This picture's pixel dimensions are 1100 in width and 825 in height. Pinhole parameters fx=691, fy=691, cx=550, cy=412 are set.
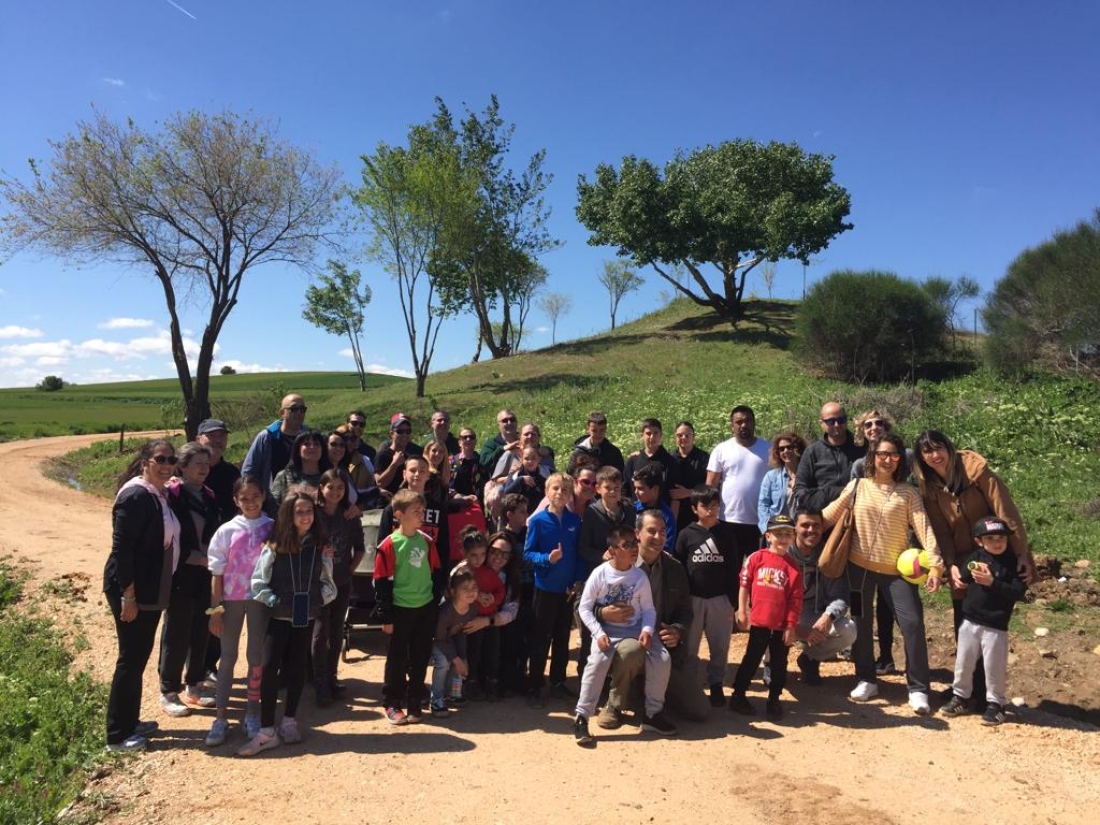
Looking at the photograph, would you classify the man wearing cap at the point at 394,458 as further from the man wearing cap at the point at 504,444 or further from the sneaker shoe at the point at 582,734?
the sneaker shoe at the point at 582,734

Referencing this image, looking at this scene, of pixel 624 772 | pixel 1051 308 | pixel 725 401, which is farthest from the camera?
pixel 725 401

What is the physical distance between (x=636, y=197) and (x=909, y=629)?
28.7m

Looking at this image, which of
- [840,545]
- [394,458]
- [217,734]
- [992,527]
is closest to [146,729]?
[217,734]

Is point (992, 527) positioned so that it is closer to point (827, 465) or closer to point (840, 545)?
point (840, 545)

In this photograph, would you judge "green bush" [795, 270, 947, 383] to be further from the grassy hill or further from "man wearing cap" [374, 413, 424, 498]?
"man wearing cap" [374, 413, 424, 498]

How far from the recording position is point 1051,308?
1705 cm

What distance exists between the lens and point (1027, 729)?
4.78m

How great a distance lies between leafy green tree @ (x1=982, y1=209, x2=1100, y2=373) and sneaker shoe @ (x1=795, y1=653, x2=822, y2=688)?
15.0m

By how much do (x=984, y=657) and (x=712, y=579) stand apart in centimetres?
193

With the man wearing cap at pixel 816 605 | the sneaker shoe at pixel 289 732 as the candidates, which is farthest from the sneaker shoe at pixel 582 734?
the sneaker shoe at pixel 289 732

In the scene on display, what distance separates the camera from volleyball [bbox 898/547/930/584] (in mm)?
5047

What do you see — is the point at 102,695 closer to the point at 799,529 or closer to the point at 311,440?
the point at 311,440

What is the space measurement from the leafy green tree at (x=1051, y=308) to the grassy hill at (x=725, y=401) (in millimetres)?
796

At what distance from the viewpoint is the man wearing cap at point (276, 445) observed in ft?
19.9
